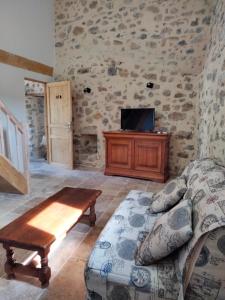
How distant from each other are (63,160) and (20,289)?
150 inches

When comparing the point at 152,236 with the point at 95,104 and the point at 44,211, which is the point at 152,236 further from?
the point at 95,104

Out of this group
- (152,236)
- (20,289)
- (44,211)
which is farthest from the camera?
(44,211)

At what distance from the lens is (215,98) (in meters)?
3.08

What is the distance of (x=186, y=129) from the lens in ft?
15.1

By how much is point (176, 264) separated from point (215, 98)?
8.15 ft

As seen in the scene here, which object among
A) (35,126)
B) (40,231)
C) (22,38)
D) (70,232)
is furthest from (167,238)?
(35,126)

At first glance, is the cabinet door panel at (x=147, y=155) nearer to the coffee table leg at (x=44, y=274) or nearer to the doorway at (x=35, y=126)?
the coffee table leg at (x=44, y=274)

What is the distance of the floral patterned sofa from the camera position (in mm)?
1090

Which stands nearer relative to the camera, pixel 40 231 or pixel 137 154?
pixel 40 231

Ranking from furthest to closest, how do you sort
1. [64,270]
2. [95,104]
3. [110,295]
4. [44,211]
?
[95,104], [44,211], [64,270], [110,295]

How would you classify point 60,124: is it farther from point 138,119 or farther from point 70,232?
point 70,232

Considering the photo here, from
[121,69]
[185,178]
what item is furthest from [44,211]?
[121,69]

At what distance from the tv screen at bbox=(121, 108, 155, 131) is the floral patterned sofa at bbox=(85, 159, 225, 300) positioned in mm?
2985

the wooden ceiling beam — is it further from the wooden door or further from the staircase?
the staircase
